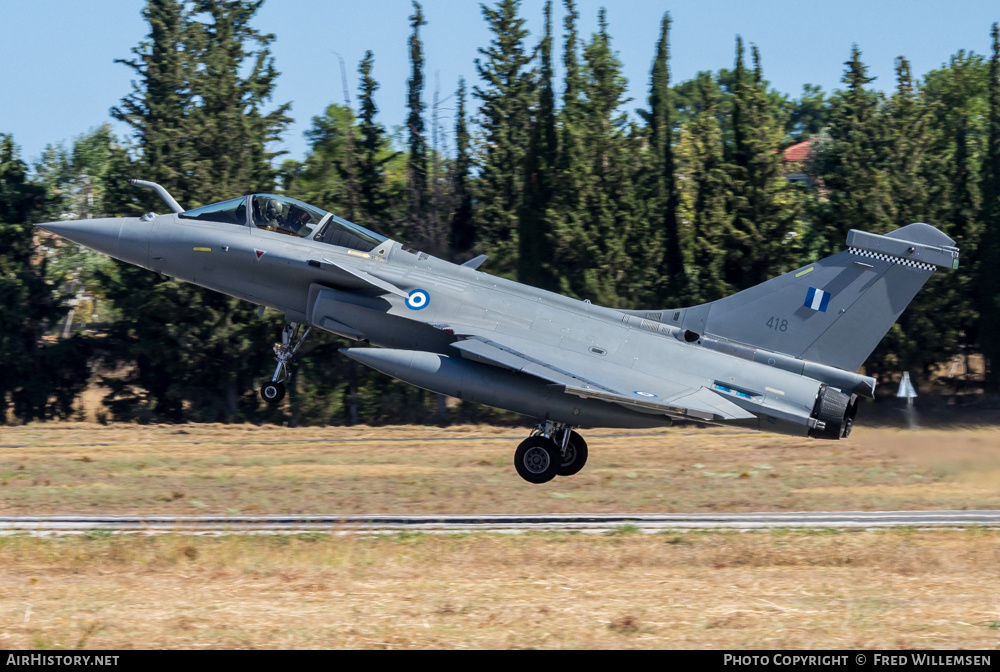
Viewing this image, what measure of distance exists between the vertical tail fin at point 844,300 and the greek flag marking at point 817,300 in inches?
0.6

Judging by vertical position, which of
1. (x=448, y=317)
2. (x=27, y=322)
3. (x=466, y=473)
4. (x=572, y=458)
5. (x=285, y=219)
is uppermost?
(x=285, y=219)

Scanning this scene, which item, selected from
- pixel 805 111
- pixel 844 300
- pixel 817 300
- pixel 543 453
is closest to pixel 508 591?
pixel 543 453

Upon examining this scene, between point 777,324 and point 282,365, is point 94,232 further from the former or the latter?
point 777,324

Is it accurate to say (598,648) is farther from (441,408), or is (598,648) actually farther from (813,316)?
(441,408)

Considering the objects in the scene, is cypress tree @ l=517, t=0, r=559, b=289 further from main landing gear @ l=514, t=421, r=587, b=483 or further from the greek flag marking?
the greek flag marking

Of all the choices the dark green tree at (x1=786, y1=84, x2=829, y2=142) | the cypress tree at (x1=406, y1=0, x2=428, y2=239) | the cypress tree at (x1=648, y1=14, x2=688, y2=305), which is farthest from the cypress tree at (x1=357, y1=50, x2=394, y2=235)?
the dark green tree at (x1=786, y1=84, x2=829, y2=142)

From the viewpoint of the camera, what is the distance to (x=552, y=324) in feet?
57.7

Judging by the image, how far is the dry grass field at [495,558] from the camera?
36.7 feet

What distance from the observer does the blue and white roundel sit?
17547mm

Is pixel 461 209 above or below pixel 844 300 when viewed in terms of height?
above

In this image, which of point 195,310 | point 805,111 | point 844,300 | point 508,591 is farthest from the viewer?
point 805,111

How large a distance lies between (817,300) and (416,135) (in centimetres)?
2426

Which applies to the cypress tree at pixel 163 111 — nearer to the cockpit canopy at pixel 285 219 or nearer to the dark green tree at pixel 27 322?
the dark green tree at pixel 27 322

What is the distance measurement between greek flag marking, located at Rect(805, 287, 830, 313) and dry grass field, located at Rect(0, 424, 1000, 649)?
133 inches
